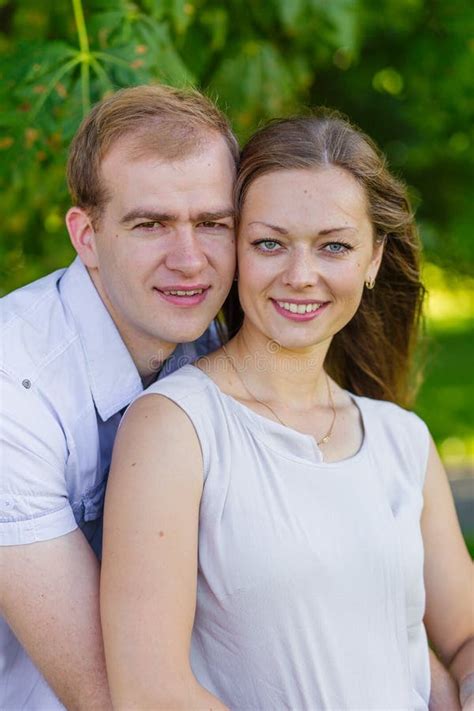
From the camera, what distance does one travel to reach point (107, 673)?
2203 millimetres

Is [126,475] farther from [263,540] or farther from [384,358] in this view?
[384,358]

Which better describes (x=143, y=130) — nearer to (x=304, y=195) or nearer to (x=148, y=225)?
(x=148, y=225)

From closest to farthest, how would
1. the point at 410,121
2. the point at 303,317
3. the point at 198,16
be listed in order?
the point at 303,317 < the point at 198,16 < the point at 410,121

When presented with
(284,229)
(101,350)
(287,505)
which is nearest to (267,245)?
(284,229)

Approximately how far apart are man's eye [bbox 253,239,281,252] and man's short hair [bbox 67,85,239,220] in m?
0.25

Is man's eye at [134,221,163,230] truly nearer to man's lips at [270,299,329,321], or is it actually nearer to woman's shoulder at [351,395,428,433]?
man's lips at [270,299,329,321]

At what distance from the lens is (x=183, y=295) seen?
101 inches

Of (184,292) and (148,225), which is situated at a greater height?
(148,225)

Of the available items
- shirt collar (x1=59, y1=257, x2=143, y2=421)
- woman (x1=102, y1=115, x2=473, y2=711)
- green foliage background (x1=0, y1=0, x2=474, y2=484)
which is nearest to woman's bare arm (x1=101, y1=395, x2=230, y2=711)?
woman (x1=102, y1=115, x2=473, y2=711)

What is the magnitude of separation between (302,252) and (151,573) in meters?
0.74

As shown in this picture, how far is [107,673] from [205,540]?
0.32 m

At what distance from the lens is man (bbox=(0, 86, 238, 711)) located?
227cm

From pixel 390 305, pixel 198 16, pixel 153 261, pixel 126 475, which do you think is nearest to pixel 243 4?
pixel 198 16

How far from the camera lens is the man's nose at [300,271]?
2.38 metres
